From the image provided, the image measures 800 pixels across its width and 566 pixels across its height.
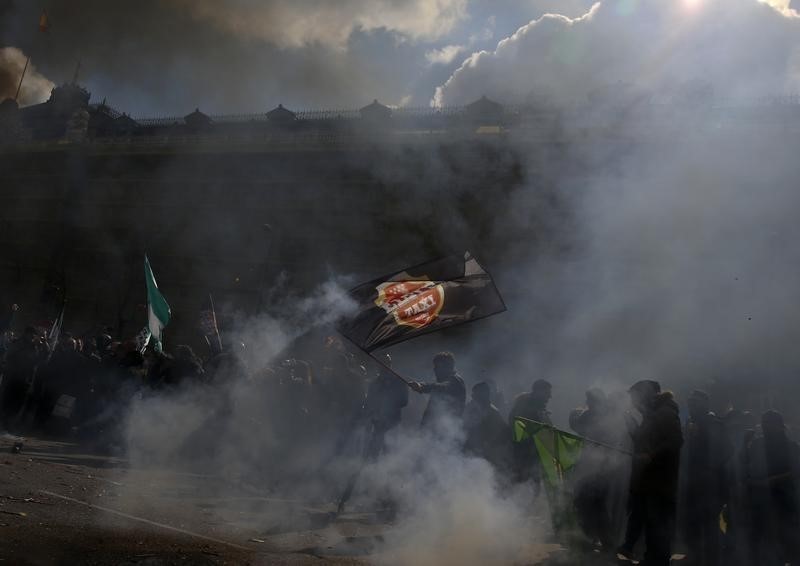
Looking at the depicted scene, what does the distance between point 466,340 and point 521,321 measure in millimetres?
1209

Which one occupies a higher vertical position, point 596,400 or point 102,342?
point 102,342

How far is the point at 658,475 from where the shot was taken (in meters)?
3.53

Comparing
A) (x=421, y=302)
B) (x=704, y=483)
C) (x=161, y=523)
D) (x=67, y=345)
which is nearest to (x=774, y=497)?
(x=704, y=483)

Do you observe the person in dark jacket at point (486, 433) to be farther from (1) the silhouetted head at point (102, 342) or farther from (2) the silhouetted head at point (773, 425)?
(1) the silhouetted head at point (102, 342)

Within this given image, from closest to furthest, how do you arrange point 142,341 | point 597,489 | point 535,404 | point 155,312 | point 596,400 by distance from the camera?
point 597,489 → point 596,400 → point 535,404 → point 155,312 → point 142,341

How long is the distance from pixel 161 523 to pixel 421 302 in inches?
84.3

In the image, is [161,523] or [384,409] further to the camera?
Answer: [384,409]

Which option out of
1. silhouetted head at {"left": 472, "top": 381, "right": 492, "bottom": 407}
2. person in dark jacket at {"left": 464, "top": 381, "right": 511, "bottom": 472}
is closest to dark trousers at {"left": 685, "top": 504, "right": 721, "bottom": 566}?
person in dark jacket at {"left": 464, "top": 381, "right": 511, "bottom": 472}

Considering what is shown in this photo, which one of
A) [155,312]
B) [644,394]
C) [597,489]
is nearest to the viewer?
[644,394]

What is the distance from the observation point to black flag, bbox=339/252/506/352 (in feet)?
13.3

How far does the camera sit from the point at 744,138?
9219 mm

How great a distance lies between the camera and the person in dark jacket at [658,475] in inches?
136

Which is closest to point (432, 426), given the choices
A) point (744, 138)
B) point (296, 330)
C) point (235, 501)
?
point (235, 501)

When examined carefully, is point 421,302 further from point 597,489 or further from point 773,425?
point 773,425
